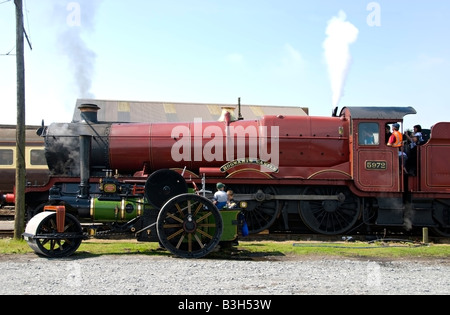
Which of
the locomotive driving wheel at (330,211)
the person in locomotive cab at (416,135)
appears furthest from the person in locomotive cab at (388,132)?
the locomotive driving wheel at (330,211)

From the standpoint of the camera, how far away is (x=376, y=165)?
13578 mm

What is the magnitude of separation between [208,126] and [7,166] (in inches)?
365

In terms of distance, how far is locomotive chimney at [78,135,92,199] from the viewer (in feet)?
37.7

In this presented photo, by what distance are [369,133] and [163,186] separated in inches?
246

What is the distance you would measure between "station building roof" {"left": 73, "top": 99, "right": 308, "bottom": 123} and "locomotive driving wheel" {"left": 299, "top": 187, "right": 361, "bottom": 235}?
67.9ft

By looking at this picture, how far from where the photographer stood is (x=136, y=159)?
13.7 metres

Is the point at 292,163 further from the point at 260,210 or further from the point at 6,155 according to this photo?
the point at 6,155

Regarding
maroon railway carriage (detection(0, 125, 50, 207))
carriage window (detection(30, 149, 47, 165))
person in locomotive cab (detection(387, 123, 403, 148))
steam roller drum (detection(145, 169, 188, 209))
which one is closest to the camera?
steam roller drum (detection(145, 169, 188, 209))

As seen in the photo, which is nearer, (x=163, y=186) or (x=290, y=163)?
(x=163, y=186)

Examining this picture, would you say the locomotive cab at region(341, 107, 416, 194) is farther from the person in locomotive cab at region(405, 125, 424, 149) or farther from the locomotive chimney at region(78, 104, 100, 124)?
the locomotive chimney at region(78, 104, 100, 124)

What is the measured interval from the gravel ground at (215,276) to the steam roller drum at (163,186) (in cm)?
113

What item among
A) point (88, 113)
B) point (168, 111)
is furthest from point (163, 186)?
point (168, 111)

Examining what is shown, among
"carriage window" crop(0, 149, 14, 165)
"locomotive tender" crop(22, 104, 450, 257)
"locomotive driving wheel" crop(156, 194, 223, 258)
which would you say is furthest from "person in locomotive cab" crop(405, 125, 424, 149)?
"carriage window" crop(0, 149, 14, 165)

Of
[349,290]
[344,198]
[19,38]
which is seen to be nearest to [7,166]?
[19,38]
